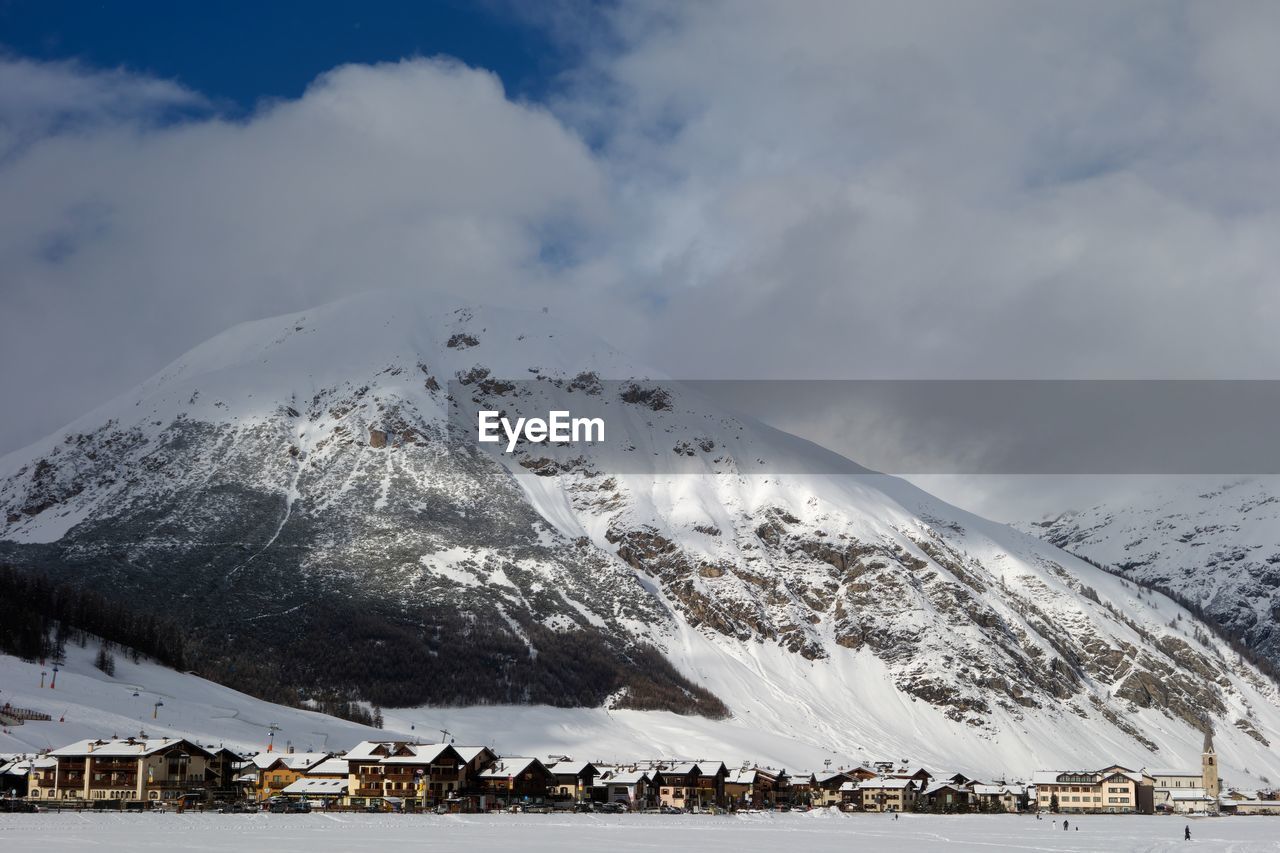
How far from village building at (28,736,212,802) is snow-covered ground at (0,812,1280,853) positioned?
17.2 m

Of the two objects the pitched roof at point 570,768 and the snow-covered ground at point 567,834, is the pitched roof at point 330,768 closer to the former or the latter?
the pitched roof at point 570,768

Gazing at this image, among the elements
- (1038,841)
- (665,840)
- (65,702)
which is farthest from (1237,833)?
(65,702)

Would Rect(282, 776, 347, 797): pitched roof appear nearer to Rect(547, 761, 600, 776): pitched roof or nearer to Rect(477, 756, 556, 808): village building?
Rect(477, 756, 556, 808): village building

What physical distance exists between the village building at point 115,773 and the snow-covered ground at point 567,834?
56.3 feet

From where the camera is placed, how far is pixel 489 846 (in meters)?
93.0

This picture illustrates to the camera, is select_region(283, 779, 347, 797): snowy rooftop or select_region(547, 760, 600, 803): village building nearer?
select_region(283, 779, 347, 797): snowy rooftop

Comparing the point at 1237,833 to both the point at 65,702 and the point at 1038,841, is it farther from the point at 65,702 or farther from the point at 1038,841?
the point at 65,702

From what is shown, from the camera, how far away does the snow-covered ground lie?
93000 mm

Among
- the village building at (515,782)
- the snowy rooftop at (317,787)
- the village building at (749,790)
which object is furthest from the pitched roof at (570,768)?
the snowy rooftop at (317,787)

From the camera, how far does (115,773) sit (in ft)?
482

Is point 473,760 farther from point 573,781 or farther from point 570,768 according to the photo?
point 570,768

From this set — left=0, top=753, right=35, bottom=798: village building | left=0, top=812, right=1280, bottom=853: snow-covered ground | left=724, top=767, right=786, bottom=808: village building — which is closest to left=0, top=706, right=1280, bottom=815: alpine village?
left=0, top=753, right=35, bottom=798: village building

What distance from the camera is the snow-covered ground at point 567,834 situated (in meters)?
93.0

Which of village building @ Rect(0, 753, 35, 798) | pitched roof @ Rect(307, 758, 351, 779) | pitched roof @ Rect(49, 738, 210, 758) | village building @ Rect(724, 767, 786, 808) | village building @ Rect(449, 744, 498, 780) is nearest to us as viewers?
village building @ Rect(0, 753, 35, 798)
